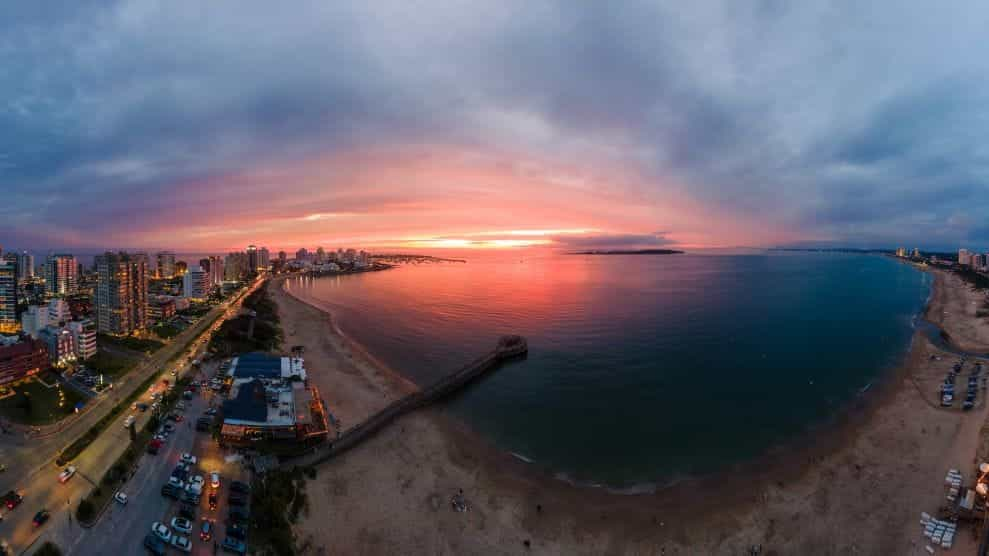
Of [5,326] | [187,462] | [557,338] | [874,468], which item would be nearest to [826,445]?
[874,468]

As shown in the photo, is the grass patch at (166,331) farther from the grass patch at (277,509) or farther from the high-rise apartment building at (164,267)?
the high-rise apartment building at (164,267)

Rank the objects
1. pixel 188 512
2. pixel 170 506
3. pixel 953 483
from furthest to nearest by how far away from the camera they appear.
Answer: pixel 953 483
pixel 170 506
pixel 188 512

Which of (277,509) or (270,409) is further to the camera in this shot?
(270,409)

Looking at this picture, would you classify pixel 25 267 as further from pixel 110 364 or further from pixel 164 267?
pixel 110 364

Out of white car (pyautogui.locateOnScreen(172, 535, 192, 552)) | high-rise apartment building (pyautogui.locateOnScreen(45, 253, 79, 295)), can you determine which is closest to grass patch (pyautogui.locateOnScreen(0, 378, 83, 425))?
white car (pyautogui.locateOnScreen(172, 535, 192, 552))

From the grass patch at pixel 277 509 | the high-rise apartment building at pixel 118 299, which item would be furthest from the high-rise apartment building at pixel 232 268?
the grass patch at pixel 277 509

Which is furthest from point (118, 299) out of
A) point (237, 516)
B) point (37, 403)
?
point (237, 516)
